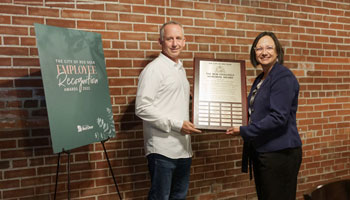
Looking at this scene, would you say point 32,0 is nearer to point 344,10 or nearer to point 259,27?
point 259,27

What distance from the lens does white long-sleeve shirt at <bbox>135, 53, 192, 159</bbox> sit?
211cm

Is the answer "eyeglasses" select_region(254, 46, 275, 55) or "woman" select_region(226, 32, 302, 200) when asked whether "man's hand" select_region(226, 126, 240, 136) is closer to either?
"woman" select_region(226, 32, 302, 200)

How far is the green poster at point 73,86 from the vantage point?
1.88 m

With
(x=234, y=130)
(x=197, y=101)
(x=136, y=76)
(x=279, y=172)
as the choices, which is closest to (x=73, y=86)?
(x=136, y=76)

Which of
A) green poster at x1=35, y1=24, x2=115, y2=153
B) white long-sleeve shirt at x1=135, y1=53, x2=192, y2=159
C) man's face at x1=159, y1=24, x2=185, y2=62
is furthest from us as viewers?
man's face at x1=159, y1=24, x2=185, y2=62

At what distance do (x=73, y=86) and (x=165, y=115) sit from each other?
645 mm

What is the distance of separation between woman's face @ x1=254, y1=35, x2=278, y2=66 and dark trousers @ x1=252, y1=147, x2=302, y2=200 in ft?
2.02

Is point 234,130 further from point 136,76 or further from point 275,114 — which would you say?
point 136,76

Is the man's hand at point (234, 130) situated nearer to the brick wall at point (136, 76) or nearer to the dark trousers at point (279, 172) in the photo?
the dark trousers at point (279, 172)

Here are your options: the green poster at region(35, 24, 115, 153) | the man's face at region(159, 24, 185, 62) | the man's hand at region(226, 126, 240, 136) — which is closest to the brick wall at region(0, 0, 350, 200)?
the green poster at region(35, 24, 115, 153)

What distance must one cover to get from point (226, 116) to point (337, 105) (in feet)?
6.85

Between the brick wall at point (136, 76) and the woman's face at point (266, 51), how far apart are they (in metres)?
0.87

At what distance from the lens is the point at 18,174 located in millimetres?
2322

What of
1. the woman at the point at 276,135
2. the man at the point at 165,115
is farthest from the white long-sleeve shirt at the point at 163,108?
the woman at the point at 276,135
